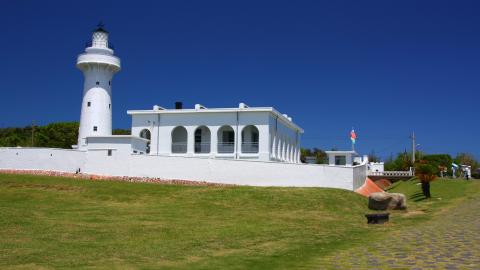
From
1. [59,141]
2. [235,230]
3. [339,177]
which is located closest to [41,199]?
[235,230]

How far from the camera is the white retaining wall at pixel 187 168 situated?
3081 cm

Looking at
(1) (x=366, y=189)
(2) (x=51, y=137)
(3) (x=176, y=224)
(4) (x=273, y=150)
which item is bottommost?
(3) (x=176, y=224)

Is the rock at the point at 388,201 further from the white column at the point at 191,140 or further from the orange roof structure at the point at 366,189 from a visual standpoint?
the white column at the point at 191,140

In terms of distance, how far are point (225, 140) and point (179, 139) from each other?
381 cm

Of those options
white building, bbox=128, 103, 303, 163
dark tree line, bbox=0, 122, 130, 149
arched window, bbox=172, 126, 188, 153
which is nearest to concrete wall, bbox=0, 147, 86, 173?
white building, bbox=128, 103, 303, 163

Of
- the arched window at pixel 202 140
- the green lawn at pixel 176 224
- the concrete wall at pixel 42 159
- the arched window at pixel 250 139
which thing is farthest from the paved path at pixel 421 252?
the arched window at pixel 202 140

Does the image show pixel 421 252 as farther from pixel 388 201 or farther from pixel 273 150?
pixel 273 150

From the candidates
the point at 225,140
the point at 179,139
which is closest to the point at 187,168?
the point at 225,140

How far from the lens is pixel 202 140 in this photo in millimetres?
40781

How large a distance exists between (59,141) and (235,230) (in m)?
48.2

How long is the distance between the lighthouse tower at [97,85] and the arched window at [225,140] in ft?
28.3

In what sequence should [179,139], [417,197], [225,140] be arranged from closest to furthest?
[417,197]
[225,140]
[179,139]

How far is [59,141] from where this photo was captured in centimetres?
5894

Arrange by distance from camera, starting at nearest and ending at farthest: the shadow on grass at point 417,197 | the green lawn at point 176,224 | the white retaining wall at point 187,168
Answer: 1. the green lawn at point 176,224
2. the shadow on grass at point 417,197
3. the white retaining wall at point 187,168
